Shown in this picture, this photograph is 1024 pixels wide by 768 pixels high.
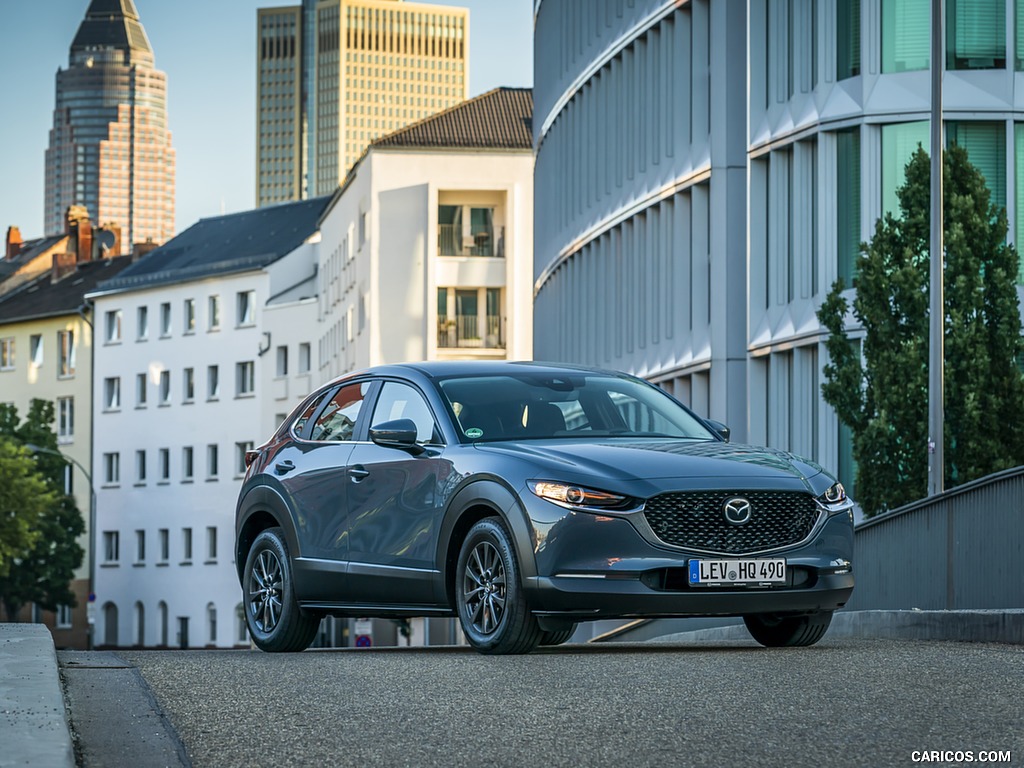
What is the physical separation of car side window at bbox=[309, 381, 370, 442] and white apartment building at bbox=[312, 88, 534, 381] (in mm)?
66383

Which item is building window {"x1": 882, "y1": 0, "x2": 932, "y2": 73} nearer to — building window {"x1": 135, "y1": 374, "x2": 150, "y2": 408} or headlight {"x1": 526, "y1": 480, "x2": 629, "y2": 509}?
headlight {"x1": 526, "y1": 480, "x2": 629, "y2": 509}

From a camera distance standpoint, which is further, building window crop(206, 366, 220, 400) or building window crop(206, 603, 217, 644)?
building window crop(206, 366, 220, 400)

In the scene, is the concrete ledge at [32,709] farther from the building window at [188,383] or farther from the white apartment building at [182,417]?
the building window at [188,383]

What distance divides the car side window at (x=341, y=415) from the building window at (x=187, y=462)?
283 ft

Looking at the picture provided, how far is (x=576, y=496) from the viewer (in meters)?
10.6

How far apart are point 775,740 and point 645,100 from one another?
3287 cm

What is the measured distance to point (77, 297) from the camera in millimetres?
109938

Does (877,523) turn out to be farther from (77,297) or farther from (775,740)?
(77,297)

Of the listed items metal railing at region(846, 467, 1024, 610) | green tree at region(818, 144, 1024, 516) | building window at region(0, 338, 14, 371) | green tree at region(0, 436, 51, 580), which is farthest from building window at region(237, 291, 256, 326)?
metal railing at region(846, 467, 1024, 610)

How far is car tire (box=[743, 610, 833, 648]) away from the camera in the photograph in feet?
37.9

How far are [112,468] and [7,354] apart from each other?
41.0 ft

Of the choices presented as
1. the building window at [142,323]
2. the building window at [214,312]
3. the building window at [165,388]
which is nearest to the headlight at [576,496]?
the building window at [214,312]

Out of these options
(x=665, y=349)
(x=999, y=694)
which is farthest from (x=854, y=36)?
(x=999, y=694)

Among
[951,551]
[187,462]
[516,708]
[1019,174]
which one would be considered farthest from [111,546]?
[516,708]
